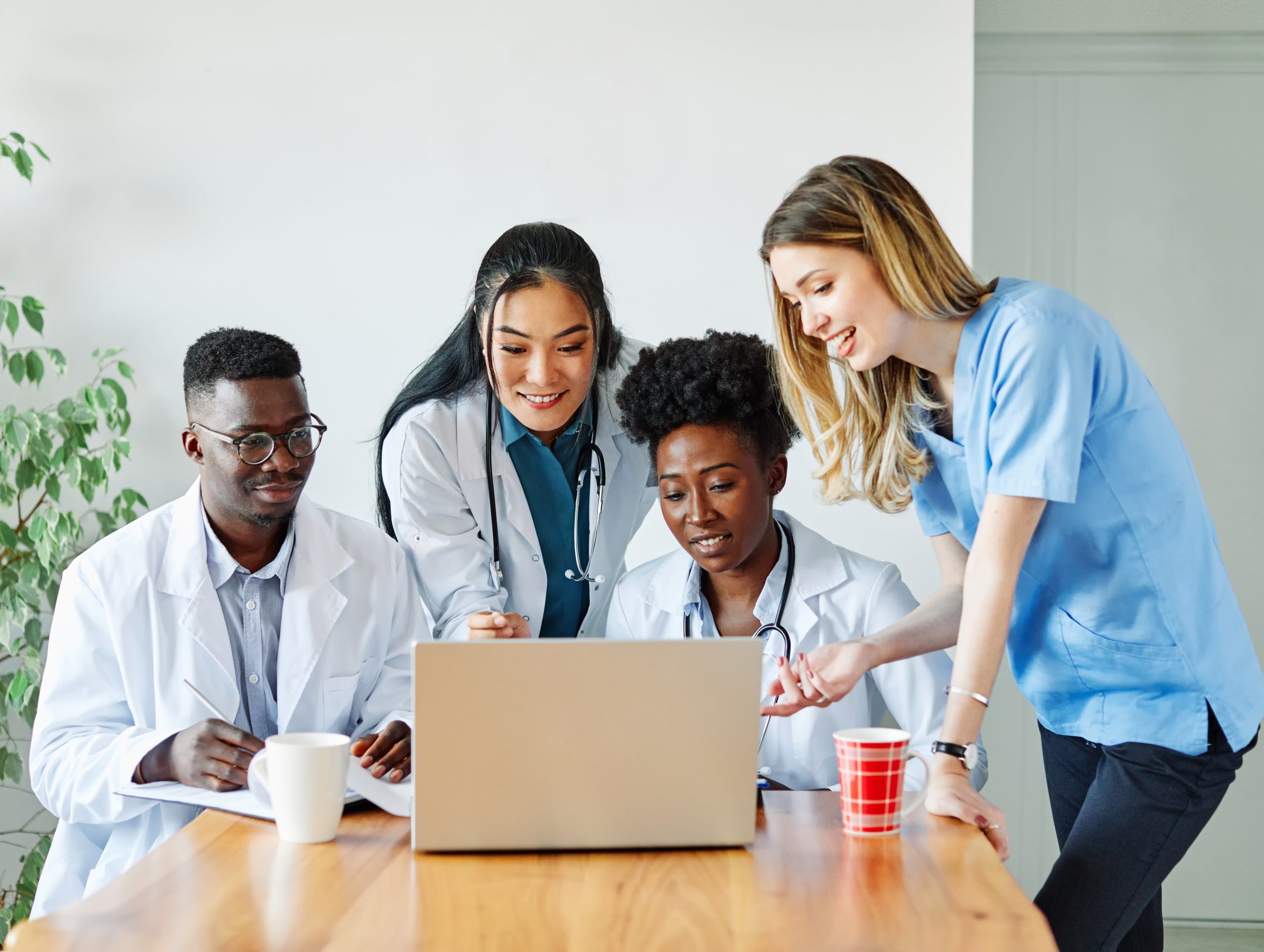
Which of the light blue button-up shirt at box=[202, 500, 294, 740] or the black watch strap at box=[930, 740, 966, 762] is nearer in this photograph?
the black watch strap at box=[930, 740, 966, 762]

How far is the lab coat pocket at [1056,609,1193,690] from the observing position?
1.42 metres

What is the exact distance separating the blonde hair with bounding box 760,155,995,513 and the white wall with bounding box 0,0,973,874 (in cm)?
107

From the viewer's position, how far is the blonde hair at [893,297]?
1.41 m

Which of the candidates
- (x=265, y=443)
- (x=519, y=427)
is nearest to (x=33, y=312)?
(x=265, y=443)

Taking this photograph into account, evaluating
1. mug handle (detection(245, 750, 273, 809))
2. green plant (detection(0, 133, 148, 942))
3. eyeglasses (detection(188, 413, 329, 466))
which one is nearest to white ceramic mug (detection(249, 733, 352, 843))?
mug handle (detection(245, 750, 273, 809))

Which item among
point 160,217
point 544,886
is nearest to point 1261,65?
point 160,217

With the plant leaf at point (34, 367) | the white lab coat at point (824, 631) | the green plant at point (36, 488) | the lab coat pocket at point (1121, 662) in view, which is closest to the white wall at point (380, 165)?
the green plant at point (36, 488)

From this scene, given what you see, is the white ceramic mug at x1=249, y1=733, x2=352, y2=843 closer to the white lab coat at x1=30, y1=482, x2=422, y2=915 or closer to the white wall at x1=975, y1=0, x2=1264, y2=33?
the white lab coat at x1=30, y1=482, x2=422, y2=915

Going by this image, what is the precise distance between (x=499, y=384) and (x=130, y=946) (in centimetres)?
139

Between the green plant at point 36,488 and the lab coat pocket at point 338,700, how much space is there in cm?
95

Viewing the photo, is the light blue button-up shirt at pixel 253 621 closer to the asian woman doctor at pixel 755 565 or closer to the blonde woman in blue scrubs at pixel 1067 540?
the asian woman doctor at pixel 755 565

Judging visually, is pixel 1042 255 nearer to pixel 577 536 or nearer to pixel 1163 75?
pixel 1163 75

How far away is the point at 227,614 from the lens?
185cm

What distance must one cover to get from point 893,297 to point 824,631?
68cm
